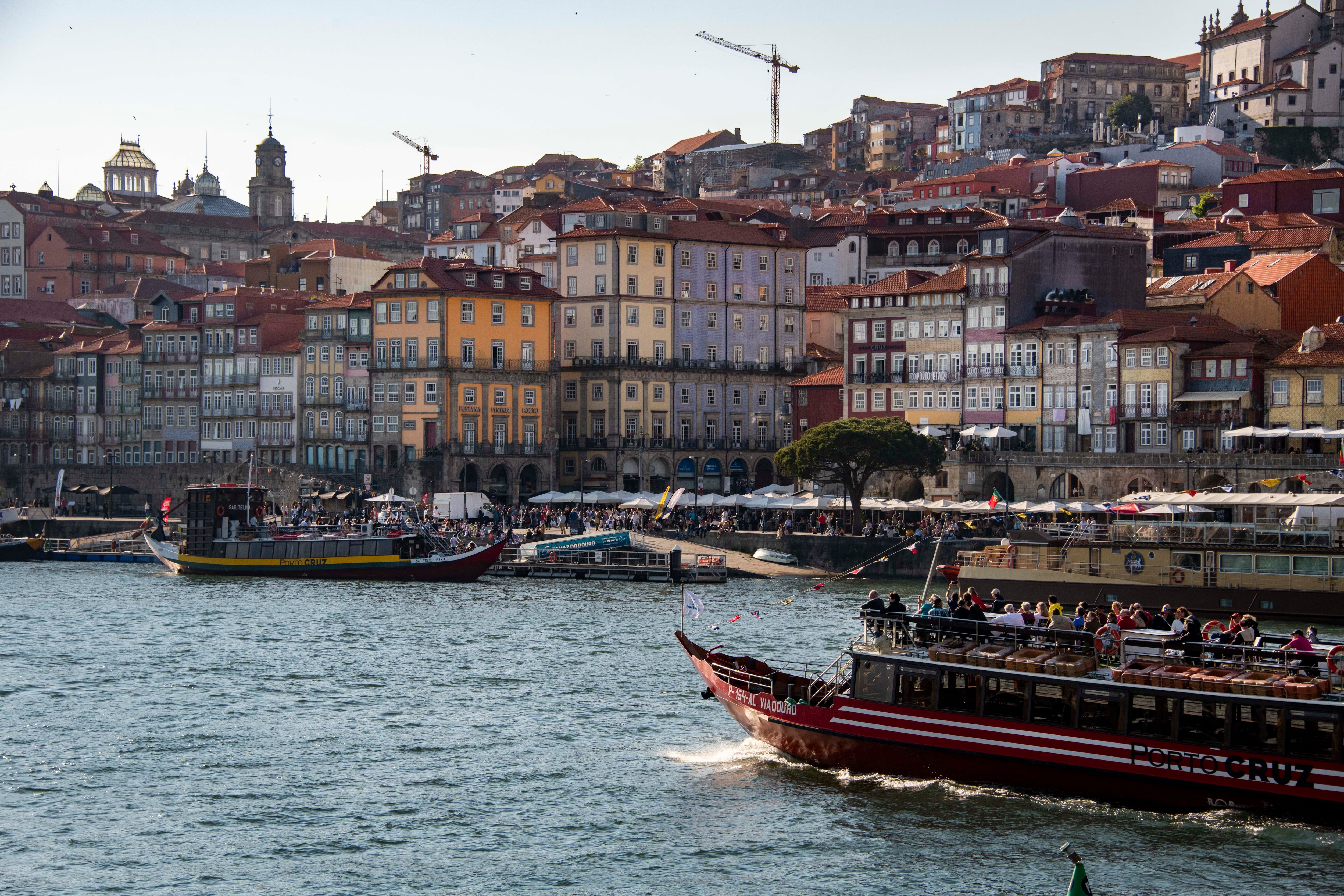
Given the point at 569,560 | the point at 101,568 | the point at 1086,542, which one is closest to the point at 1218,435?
the point at 1086,542

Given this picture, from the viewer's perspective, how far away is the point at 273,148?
15725 cm

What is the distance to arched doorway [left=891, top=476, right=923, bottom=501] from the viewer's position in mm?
79062

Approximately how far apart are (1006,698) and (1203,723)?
2.85 meters

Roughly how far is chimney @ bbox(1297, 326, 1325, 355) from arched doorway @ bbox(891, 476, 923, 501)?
1678 centimetres

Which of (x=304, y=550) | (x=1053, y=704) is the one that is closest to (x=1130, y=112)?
(x=304, y=550)

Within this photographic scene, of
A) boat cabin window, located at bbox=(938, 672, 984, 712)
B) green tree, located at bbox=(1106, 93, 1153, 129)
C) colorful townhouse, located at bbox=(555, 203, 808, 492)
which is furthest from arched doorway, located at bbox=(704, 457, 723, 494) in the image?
green tree, located at bbox=(1106, 93, 1153, 129)

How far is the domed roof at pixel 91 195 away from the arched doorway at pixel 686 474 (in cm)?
8814

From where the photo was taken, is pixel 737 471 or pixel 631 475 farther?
pixel 737 471

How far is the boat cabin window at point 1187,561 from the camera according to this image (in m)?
51.1

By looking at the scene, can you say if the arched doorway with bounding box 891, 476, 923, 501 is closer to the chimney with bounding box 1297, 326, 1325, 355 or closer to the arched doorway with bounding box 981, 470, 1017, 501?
the arched doorway with bounding box 981, 470, 1017, 501

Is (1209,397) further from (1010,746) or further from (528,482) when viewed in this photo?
(1010,746)

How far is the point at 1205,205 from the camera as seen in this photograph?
113 m

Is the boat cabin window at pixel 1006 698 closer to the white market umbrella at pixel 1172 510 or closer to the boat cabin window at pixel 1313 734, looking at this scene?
the boat cabin window at pixel 1313 734

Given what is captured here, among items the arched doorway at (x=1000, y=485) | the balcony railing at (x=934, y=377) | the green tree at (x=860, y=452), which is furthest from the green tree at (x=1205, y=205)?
the green tree at (x=860, y=452)
